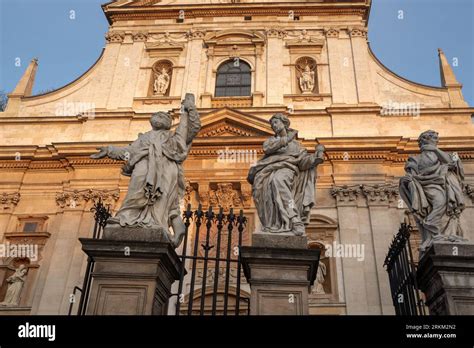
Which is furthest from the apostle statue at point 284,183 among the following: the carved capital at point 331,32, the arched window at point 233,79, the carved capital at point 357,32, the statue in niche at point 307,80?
the carved capital at point 357,32

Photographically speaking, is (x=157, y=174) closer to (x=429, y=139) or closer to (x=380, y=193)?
(x=429, y=139)

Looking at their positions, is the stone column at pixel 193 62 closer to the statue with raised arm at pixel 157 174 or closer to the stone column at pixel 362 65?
the stone column at pixel 362 65

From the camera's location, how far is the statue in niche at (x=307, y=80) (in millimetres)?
17719

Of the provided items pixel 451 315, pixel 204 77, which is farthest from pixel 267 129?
pixel 451 315

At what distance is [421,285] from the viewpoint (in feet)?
19.1

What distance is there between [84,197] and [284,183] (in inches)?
422

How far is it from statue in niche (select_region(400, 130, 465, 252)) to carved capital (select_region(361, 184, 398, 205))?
819cm

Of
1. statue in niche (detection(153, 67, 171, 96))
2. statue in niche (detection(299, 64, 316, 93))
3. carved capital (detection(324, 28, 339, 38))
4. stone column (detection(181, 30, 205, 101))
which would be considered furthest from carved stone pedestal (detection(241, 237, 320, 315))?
carved capital (detection(324, 28, 339, 38))

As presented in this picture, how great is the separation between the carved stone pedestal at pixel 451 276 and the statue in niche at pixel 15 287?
1201 centimetres

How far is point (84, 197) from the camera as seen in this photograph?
49.1 ft

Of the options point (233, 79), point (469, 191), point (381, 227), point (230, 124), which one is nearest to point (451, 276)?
point (381, 227)

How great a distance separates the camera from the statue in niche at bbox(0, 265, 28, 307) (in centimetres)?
1334
